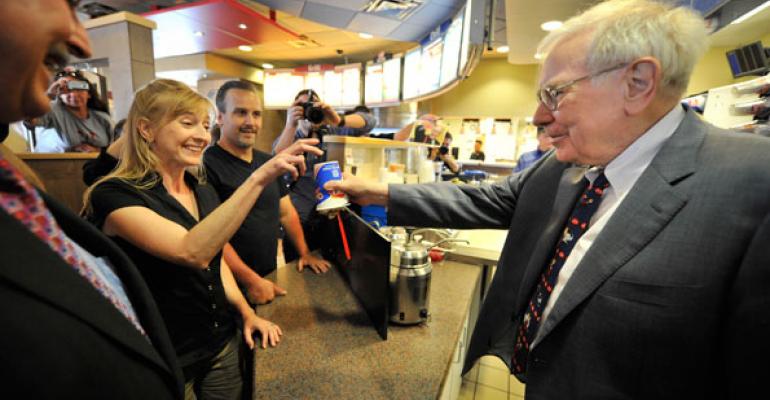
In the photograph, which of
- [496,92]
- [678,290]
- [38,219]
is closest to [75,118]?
[38,219]

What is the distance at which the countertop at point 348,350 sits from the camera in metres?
0.88

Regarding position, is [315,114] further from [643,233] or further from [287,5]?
[287,5]

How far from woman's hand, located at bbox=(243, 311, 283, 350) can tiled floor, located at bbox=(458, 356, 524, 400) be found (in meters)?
1.78

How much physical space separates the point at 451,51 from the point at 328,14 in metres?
1.67

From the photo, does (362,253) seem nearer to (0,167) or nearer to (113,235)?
(113,235)

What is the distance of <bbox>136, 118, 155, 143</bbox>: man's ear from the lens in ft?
3.97

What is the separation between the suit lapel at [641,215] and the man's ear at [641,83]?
4.4 inches

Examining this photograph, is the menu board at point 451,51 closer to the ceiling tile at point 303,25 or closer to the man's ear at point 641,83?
the ceiling tile at point 303,25

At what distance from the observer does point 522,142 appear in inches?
286

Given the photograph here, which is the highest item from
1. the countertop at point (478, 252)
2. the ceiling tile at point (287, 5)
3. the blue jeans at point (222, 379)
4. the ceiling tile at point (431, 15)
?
the ceiling tile at point (287, 5)

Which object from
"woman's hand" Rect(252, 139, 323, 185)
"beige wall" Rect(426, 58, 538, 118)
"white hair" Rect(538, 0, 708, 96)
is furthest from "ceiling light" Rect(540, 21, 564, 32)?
"beige wall" Rect(426, 58, 538, 118)

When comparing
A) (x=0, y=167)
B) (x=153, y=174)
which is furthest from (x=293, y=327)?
(x=0, y=167)

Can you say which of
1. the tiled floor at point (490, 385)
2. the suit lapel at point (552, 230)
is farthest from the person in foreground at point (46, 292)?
the tiled floor at point (490, 385)

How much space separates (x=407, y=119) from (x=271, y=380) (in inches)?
259
